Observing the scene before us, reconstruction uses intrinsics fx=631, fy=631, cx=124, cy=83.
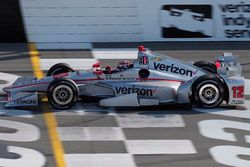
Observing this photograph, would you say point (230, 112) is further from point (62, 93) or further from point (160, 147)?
point (62, 93)

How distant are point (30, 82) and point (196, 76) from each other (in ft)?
11.6

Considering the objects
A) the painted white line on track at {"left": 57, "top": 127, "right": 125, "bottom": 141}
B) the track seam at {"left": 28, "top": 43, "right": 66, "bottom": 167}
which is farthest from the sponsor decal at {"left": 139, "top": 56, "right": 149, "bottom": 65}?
the track seam at {"left": 28, "top": 43, "right": 66, "bottom": 167}

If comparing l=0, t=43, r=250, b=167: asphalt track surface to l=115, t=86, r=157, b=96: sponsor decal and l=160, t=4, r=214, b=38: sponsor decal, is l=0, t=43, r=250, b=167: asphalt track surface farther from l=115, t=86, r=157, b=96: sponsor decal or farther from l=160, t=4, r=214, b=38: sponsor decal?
l=160, t=4, r=214, b=38: sponsor decal

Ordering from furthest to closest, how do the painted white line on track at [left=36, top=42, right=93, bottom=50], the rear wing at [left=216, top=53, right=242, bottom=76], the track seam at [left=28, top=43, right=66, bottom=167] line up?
1. the painted white line on track at [left=36, top=42, right=93, bottom=50]
2. the rear wing at [left=216, top=53, right=242, bottom=76]
3. the track seam at [left=28, top=43, right=66, bottom=167]

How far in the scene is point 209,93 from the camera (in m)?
13.1

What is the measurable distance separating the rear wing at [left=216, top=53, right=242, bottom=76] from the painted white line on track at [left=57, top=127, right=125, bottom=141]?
3.47 meters

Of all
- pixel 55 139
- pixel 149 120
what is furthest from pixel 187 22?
pixel 55 139

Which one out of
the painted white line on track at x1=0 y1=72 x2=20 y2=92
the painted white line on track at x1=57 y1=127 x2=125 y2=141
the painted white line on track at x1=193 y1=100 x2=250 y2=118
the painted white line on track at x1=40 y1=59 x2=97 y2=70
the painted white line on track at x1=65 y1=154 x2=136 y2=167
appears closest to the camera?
the painted white line on track at x1=65 y1=154 x2=136 y2=167

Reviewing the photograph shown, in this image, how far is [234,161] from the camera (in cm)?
1022

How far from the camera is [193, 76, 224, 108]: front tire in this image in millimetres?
12992

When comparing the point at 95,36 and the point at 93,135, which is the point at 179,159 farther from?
the point at 95,36

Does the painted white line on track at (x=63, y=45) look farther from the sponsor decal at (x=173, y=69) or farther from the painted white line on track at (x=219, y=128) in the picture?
the painted white line on track at (x=219, y=128)

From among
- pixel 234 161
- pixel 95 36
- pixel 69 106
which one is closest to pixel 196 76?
pixel 69 106

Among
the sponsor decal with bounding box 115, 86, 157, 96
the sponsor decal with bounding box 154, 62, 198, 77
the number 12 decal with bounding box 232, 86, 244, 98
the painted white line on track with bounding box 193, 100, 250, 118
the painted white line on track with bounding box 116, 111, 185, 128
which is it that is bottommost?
the painted white line on track with bounding box 193, 100, 250, 118
